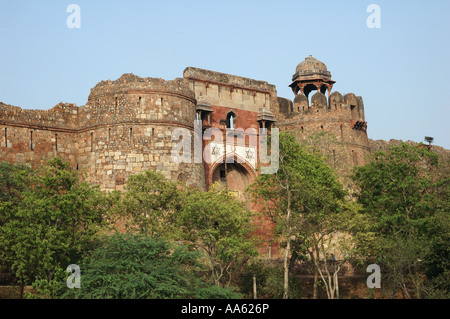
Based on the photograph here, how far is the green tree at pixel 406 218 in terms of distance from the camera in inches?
1195

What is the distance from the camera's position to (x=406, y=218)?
32625 millimetres

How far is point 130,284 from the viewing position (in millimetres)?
23875

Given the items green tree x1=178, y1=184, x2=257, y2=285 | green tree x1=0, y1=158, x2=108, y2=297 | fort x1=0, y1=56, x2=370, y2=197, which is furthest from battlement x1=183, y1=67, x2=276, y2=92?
green tree x1=0, y1=158, x2=108, y2=297

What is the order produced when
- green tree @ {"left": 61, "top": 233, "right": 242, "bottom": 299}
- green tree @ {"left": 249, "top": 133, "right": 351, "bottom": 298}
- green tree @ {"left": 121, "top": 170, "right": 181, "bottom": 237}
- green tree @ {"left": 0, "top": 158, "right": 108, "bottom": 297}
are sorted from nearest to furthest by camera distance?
green tree @ {"left": 61, "top": 233, "right": 242, "bottom": 299}
green tree @ {"left": 0, "top": 158, "right": 108, "bottom": 297}
green tree @ {"left": 121, "top": 170, "right": 181, "bottom": 237}
green tree @ {"left": 249, "top": 133, "right": 351, "bottom": 298}

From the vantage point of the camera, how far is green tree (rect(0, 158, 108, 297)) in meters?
25.1

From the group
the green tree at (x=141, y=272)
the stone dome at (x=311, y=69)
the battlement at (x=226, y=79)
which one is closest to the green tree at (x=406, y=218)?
the green tree at (x=141, y=272)

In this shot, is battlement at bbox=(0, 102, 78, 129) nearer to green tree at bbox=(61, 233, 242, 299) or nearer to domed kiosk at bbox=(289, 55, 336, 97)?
green tree at bbox=(61, 233, 242, 299)

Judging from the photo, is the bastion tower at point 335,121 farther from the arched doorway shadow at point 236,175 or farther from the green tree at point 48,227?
the green tree at point 48,227

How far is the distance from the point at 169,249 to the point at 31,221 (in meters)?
5.22

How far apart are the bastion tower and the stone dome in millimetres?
542

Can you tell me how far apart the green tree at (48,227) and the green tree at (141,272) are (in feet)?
2.60
